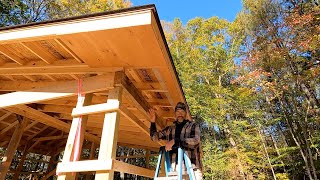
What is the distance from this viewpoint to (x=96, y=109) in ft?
7.63

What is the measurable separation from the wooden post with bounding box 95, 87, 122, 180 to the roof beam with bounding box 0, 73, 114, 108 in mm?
244

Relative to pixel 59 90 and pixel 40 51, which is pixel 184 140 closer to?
pixel 59 90

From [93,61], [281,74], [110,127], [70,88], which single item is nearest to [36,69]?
[70,88]

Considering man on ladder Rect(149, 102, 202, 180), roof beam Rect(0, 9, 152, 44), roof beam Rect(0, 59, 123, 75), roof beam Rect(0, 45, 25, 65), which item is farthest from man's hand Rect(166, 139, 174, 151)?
roof beam Rect(0, 45, 25, 65)

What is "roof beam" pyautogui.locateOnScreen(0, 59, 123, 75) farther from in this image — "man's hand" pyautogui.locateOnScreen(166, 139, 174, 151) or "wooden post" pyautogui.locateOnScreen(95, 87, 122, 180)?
"man's hand" pyautogui.locateOnScreen(166, 139, 174, 151)

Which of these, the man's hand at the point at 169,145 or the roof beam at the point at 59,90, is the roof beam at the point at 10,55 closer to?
the roof beam at the point at 59,90

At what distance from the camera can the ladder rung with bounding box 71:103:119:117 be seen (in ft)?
7.37

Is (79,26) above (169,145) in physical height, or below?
above

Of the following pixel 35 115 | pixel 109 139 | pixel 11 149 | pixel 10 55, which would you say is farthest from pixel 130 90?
pixel 11 149

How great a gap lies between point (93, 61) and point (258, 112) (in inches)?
452

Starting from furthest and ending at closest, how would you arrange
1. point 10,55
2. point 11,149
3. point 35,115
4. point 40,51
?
point 35,115 → point 11,149 → point 10,55 → point 40,51

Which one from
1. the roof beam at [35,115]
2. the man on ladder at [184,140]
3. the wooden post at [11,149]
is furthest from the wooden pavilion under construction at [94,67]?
the wooden post at [11,149]

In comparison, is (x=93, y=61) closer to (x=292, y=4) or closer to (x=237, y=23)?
(x=292, y=4)

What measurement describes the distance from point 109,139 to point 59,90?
1.10 m
